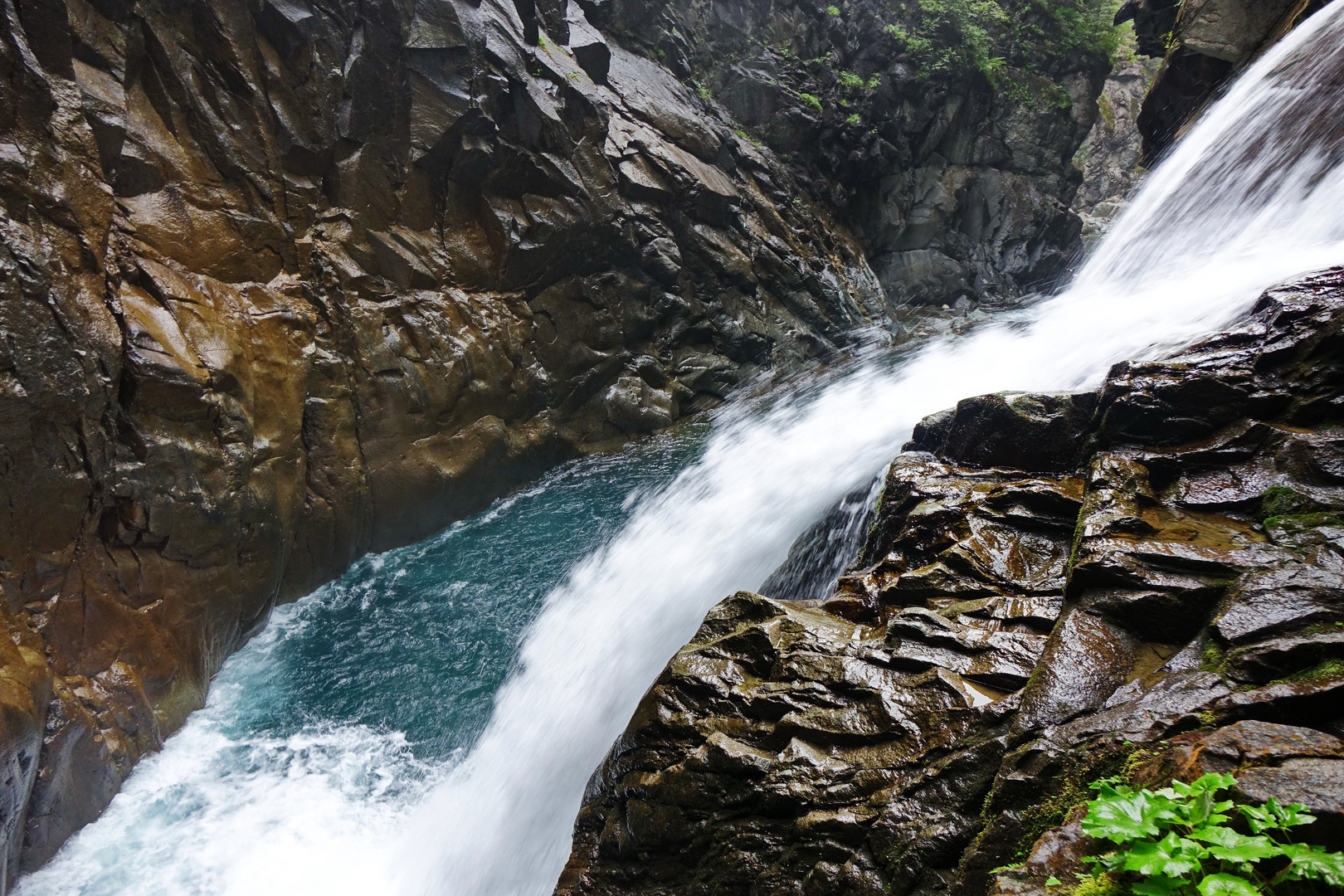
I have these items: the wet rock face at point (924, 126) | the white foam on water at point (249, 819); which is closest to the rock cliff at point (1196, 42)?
the wet rock face at point (924, 126)

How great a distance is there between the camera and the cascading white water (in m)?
6.07

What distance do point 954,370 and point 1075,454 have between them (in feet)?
25.0

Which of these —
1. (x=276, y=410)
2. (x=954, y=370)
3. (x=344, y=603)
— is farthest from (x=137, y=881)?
(x=954, y=370)

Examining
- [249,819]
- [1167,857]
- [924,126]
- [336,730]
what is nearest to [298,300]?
[336,730]

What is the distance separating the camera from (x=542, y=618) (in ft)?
28.6

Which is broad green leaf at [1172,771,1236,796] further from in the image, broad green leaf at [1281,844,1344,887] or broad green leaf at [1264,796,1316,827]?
broad green leaf at [1281,844,1344,887]

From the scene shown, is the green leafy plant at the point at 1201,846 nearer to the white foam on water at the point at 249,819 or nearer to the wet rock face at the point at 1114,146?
the white foam on water at the point at 249,819

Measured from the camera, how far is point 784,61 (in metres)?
20.6

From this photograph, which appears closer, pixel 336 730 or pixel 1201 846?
pixel 1201 846

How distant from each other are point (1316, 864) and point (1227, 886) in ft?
0.87

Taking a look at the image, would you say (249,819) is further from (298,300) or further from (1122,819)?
(1122,819)

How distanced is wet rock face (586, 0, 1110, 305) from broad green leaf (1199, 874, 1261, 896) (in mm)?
20989

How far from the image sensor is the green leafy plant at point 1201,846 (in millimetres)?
1672

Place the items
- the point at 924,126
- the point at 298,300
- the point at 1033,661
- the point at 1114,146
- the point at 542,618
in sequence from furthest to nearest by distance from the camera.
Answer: the point at 1114,146 < the point at 924,126 < the point at 298,300 < the point at 542,618 < the point at 1033,661
